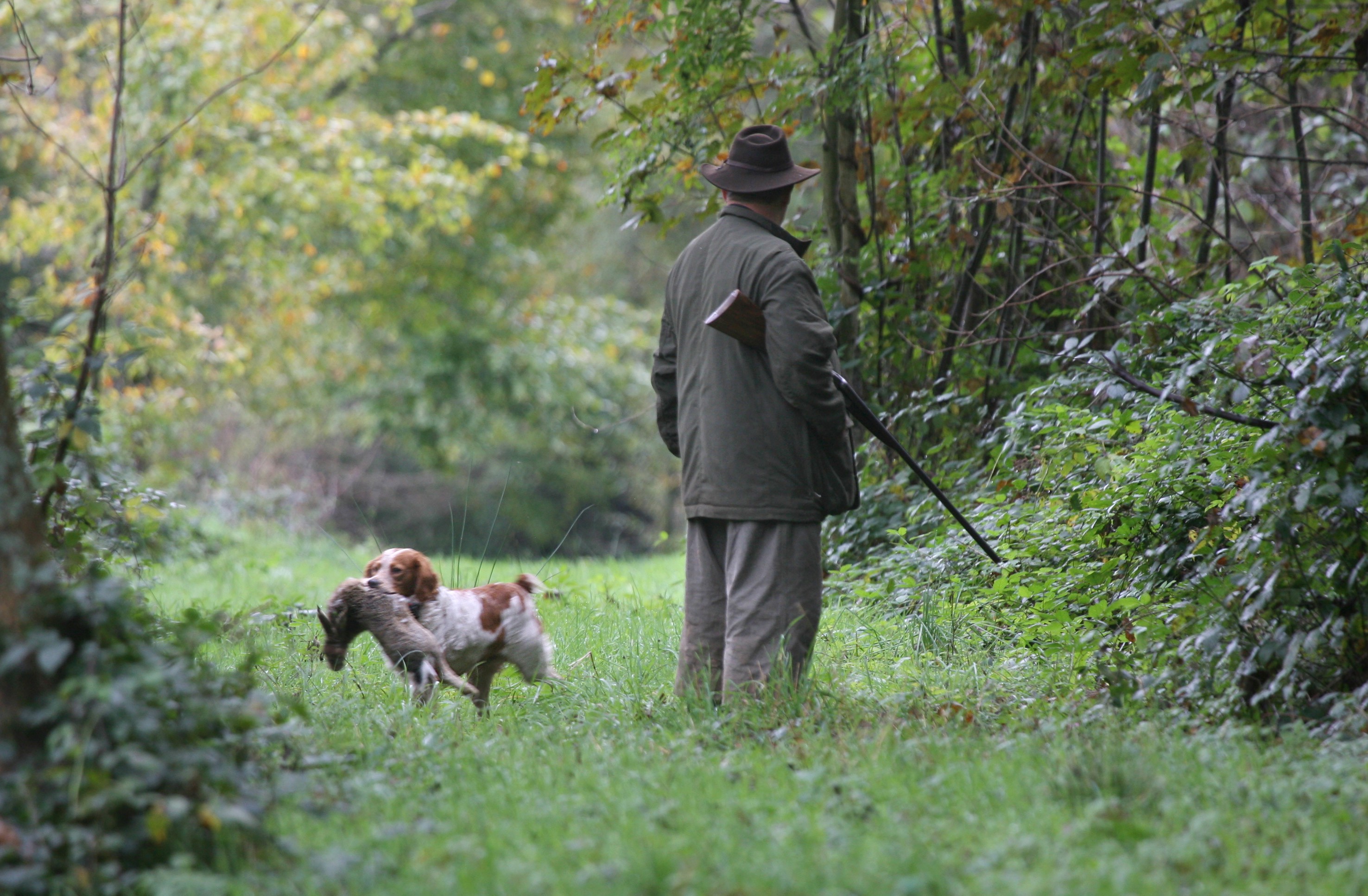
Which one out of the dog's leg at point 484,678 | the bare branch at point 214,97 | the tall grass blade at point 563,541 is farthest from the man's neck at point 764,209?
the dog's leg at point 484,678

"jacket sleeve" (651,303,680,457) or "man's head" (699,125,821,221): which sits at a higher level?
"man's head" (699,125,821,221)

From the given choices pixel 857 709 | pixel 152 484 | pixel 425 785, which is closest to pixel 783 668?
pixel 857 709

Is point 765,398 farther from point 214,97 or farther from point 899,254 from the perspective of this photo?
point 899,254

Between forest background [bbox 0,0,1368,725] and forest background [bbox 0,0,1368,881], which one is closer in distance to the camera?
forest background [bbox 0,0,1368,881]

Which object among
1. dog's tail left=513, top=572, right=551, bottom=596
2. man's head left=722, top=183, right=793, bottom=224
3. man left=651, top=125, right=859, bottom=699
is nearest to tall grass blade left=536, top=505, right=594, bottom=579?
dog's tail left=513, top=572, right=551, bottom=596

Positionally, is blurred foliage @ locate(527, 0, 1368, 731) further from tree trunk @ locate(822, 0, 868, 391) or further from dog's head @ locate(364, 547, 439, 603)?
dog's head @ locate(364, 547, 439, 603)

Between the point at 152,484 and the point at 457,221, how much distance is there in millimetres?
6222

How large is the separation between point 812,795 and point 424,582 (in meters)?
1.98

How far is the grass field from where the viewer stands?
275cm

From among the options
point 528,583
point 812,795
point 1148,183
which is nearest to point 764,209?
point 528,583

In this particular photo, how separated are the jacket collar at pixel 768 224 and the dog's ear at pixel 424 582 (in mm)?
1925

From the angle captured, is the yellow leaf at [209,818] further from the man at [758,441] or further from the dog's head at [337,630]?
the man at [758,441]

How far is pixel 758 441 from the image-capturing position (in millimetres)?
4473

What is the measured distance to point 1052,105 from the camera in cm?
746
